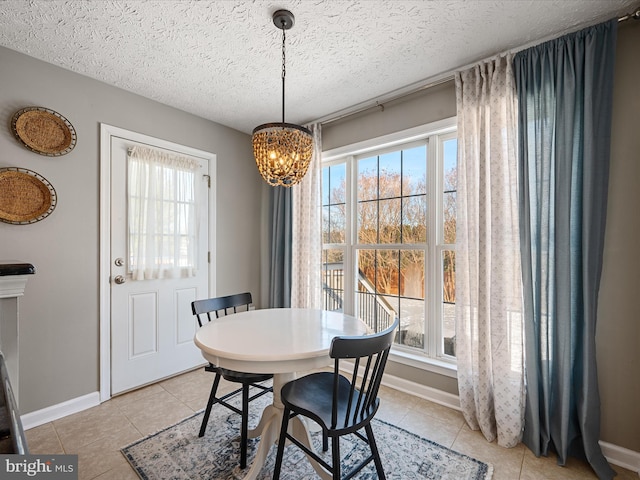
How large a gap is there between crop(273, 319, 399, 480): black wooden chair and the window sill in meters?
1.09

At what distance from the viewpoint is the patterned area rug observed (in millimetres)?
1675

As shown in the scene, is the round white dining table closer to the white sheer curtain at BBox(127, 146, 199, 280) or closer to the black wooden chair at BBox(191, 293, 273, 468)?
the black wooden chair at BBox(191, 293, 273, 468)

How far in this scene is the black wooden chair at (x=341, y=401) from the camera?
1307 millimetres

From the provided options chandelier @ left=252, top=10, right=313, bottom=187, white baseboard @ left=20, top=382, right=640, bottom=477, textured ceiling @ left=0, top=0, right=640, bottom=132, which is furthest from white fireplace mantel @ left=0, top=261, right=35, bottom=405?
textured ceiling @ left=0, top=0, right=640, bottom=132

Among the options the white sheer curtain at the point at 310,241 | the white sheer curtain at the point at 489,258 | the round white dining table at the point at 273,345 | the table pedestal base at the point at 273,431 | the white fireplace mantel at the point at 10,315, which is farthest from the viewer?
the white sheer curtain at the point at 310,241

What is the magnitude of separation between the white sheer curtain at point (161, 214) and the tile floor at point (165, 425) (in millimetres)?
1032

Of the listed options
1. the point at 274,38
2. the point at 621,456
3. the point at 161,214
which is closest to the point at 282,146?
the point at 274,38

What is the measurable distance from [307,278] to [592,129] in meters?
2.44

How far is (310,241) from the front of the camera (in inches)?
125

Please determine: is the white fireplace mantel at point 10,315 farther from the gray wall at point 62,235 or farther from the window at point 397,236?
the window at point 397,236

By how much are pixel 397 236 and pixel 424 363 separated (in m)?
1.08

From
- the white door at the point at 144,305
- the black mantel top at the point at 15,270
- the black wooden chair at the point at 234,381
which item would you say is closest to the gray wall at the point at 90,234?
the white door at the point at 144,305

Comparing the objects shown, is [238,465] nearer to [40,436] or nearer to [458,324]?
[40,436]

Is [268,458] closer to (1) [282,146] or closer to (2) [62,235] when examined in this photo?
(1) [282,146]
